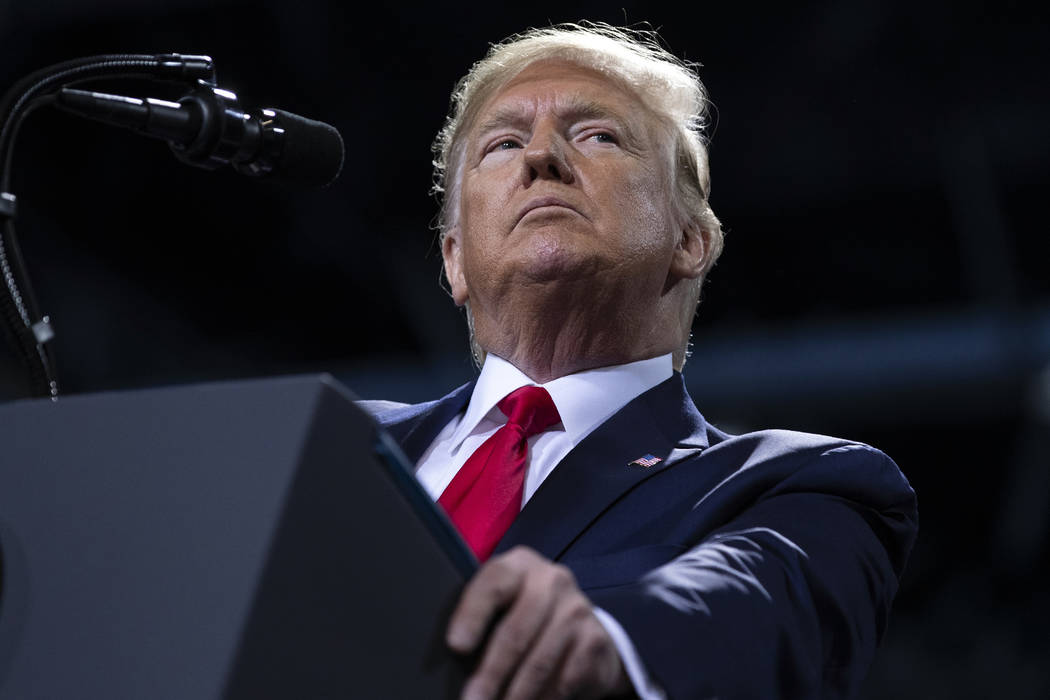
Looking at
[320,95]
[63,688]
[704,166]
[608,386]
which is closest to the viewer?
[63,688]

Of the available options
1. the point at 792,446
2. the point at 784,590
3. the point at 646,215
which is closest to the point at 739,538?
the point at 784,590

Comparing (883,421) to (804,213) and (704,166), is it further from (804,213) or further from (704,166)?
(704,166)

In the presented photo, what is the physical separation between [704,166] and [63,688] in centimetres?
163

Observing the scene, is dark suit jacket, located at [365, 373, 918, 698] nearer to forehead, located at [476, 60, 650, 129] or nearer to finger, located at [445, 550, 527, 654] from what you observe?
finger, located at [445, 550, 527, 654]

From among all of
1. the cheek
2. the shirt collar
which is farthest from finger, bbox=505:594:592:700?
the cheek

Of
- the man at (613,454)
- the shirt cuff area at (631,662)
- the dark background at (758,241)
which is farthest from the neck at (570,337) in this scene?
the dark background at (758,241)

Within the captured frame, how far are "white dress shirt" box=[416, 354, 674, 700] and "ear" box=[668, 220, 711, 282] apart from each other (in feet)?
0.57

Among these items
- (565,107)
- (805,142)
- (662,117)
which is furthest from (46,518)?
(805,142)

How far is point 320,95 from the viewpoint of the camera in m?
3.75

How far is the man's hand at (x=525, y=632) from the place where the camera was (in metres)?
0.69

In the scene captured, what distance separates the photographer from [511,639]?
0.70 meters

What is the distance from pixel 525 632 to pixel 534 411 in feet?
3.02

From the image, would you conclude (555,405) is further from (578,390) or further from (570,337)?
(570,337)

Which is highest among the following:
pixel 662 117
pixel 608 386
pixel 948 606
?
pixel 662 117
